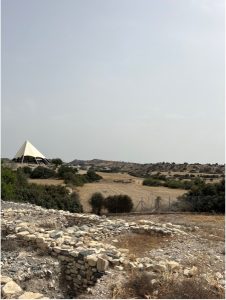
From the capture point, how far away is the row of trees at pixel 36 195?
19969 millimetres

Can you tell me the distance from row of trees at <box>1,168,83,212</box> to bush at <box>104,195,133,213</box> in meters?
2.02

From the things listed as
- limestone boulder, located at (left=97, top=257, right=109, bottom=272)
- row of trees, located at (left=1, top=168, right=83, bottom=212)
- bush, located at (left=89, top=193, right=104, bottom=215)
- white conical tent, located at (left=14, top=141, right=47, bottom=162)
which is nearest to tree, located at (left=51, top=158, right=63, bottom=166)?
white conical tent, located at (left=14, top=141, right=47, bottom=162)

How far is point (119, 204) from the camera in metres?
22.3

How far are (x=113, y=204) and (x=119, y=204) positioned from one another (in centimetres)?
35

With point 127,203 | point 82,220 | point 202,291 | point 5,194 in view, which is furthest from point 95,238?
point 127,203

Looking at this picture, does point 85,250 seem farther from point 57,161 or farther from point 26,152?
point 57,161

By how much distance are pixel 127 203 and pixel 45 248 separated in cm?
1336

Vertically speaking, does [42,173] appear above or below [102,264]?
above

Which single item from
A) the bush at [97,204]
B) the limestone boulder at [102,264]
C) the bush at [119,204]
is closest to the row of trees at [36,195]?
the bush at [97,204]

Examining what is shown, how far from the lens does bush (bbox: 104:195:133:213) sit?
22281 millimetres

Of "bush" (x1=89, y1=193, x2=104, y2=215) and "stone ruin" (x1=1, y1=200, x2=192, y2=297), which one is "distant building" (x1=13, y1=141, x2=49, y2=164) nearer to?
"bush" (x1=89, y1=193, x2=104, y2=215)

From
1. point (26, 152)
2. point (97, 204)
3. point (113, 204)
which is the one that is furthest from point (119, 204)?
A: point (26, 152)

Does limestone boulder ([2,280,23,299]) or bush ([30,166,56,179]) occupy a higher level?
bush ([30,166,56,179])

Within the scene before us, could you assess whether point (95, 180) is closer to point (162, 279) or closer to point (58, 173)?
point (58, 173)
